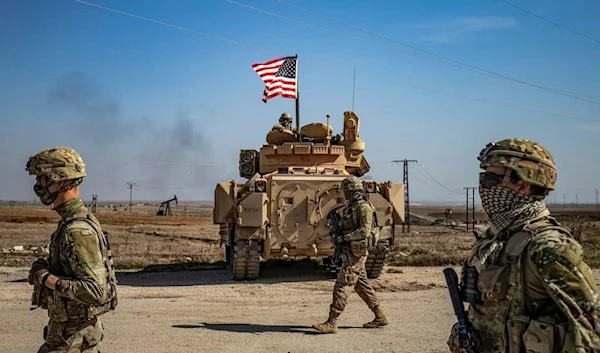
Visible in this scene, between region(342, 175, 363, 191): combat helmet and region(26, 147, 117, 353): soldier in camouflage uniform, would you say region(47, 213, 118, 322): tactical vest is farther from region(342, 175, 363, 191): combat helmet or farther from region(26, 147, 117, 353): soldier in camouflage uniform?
region(342, 175, 363, 191): combat helmet

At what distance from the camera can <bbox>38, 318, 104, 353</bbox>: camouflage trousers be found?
3805 mm

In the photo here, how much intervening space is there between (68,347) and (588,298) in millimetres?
2755

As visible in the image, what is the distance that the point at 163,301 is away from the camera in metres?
10.2

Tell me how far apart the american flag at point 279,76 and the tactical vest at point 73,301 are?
13.0 meters

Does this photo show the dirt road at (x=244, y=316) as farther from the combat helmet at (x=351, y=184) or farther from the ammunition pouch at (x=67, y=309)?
the ammunition pouch at (x=67, y=309)

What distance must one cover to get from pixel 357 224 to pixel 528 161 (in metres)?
5.00

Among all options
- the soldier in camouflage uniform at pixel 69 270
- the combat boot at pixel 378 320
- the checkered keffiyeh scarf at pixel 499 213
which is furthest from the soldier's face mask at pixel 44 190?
the combat boot at pixel 378 320

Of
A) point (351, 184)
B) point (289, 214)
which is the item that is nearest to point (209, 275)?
point (289, 214)

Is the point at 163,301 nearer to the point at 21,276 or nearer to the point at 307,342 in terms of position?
the point at 307,342

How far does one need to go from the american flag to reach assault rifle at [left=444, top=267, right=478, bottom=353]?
45.8 feet

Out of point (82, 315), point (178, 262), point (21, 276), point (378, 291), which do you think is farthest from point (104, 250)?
point (178, 262)

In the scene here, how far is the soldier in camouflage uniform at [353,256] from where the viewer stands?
7793 mm

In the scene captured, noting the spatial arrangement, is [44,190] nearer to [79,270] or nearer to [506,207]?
[79,270]

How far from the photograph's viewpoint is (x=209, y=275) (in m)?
13.6
